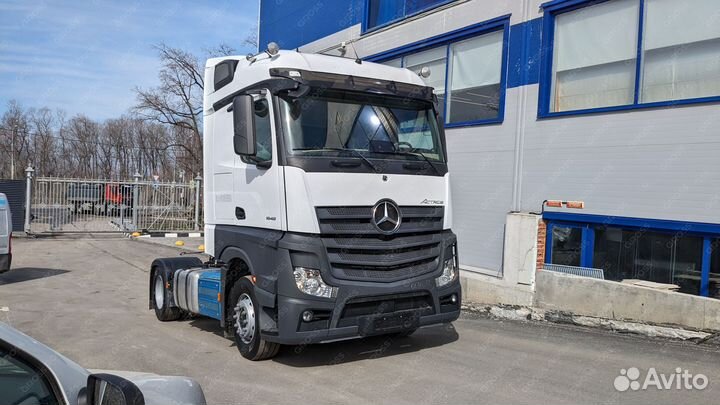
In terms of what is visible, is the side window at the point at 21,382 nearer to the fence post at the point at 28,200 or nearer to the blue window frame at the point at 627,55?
A: the blue window frame at the point at 627,55

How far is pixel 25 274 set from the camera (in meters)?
13.3

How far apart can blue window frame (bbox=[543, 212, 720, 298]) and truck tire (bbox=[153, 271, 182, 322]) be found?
21.2ft

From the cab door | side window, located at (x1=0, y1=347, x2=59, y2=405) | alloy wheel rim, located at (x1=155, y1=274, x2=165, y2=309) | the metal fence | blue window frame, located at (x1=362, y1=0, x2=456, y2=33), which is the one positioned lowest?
alloy wheel rim, located at (x1=155, y1=274, x2=165, y2=309)

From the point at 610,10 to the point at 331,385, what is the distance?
7.76m

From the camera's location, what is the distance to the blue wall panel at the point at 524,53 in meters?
10.4

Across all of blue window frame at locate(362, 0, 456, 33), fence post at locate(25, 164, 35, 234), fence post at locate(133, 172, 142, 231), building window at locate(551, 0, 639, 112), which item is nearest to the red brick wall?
building window at locate(551, 0, 639, 112)

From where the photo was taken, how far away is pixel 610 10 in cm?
941

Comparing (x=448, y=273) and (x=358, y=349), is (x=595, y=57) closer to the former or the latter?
(x=448, y=273)

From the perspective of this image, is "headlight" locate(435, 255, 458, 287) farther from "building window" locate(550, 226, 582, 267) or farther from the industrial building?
"building window" locate(550, 226, 582, 267)

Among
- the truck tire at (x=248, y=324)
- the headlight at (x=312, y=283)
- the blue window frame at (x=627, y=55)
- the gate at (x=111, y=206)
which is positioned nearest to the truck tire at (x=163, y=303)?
the truck tire at (x=248, y=324)

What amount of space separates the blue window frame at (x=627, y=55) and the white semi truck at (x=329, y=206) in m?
4.07

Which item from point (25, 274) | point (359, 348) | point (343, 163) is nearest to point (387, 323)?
point (359, 348)

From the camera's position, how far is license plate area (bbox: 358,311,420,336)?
231 inches

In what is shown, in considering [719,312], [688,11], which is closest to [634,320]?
[719,312]
